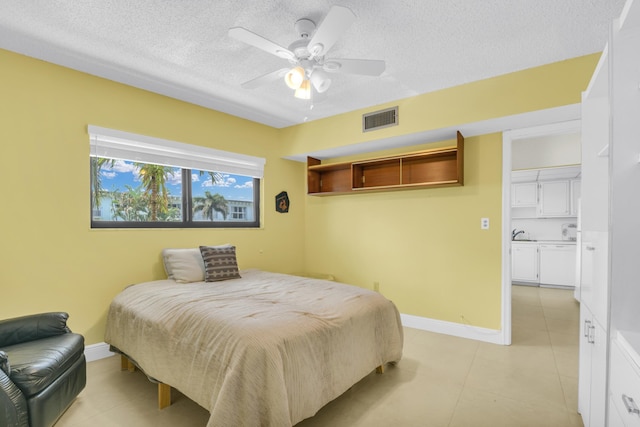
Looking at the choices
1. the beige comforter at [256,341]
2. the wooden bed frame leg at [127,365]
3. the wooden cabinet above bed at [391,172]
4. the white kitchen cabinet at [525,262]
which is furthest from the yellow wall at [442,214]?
the white kitchen cabinet at [525,262]

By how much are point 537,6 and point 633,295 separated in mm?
1723

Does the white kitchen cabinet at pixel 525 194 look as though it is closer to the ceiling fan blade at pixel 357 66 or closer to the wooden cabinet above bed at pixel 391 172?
the wooden cabinet above bed at pixel 391 172

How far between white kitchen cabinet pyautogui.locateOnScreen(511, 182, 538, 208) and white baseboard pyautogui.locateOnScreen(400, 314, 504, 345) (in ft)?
12.5

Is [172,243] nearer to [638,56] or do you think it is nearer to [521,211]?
[638,56]

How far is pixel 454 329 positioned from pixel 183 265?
296 centimetres

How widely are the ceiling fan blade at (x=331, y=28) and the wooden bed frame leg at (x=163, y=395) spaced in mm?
2390

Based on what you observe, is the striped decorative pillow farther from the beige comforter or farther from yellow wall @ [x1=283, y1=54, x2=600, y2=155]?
→ yellow wall @ [x1=283, y1=54, x2=600, y2=155]

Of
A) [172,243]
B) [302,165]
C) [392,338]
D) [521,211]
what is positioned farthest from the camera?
[521,211]

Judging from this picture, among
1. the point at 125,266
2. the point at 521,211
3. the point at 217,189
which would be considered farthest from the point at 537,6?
the point at 521,211

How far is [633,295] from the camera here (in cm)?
125

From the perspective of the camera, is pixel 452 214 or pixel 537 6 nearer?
pixel 537 6

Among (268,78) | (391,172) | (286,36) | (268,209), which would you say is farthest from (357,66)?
(268,209)

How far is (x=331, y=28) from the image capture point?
1.80 metres

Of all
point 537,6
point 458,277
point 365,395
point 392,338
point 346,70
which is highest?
point 537,6
